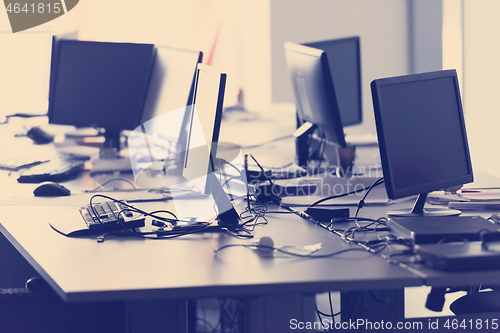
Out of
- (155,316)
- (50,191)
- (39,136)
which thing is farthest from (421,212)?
(39,136)

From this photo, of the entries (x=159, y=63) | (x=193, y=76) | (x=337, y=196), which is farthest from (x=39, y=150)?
(x=337, y=196)

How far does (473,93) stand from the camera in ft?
12.1

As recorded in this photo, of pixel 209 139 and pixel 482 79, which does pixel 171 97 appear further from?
pixel 482 79

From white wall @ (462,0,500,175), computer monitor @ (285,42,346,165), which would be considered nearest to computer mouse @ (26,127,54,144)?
computer monitor @ (285,42,346,165)

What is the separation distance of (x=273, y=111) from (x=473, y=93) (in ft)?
4.82

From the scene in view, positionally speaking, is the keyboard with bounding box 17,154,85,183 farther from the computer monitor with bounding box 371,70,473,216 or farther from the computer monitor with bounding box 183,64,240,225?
the computer monitor with bounding box 371,70,473,216

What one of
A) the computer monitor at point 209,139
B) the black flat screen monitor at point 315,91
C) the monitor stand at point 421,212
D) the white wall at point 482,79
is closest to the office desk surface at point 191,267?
the computer monitor at point 209,139

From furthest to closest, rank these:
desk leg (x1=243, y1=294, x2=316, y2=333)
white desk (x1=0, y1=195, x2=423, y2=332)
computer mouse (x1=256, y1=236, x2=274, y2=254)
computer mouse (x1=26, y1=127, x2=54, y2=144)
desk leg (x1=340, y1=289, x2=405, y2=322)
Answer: computer mouse (x1=26, y1=127, x2=54, y2=144) → desk leg (x1=340, y1=289, x2=405, y2=322) → computer mouse (x1=256, y1=236, x2=274, y2=254) → desk leg (x1=243, y1=294, x2=316, y2=333) → white desk (x1=0, y1=195, x2=423, y2=332)

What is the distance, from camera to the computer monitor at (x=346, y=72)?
228 centimetres

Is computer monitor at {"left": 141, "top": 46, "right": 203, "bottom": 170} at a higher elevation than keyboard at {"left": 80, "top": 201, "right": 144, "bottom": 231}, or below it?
higher

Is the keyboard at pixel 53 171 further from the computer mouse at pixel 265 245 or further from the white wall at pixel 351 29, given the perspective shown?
the white wall at pixel 351 29

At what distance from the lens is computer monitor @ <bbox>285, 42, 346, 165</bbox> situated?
6.17ft

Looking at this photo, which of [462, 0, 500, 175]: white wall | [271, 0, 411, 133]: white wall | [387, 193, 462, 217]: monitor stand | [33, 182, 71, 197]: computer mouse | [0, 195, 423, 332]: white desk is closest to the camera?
[0, 195, 423, 332]: white desk

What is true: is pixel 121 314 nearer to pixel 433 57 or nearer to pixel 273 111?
pixel 273 111
